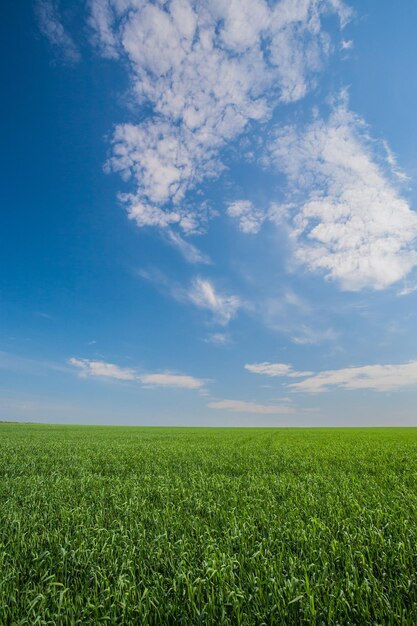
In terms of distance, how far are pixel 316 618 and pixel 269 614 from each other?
1.80 ft

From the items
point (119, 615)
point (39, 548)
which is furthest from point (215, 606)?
point (39, 548)

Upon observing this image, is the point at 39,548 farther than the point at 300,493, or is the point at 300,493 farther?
the point at 300,493

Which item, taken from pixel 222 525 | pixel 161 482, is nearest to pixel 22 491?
pixel 161 482

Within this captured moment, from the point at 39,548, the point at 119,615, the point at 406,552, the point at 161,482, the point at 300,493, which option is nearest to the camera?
the point at 119,615

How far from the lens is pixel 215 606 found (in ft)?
14.0

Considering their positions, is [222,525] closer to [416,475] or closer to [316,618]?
[316,618]

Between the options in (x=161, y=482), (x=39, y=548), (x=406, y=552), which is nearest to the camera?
(x=406, y=552)

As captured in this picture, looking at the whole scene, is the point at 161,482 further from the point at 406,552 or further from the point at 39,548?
the point at 406,552

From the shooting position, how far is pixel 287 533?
6445 mm

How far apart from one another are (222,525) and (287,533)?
1.46 m

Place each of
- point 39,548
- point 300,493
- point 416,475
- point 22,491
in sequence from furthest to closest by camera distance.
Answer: point 416,475 < point 22,491 < point 300,493 < point 39,548

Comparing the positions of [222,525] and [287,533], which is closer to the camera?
[287,533]

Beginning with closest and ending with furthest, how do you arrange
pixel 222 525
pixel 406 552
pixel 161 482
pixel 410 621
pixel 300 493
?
pixel 410 621 → pixel 406 552 → pixel 222 525 → pixel 300 493 → pixel 161 482

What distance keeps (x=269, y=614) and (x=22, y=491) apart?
9.27 metres
